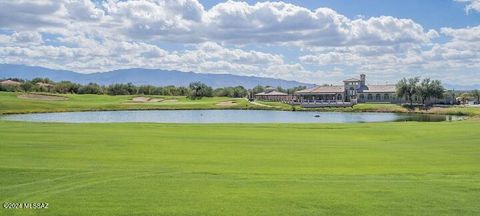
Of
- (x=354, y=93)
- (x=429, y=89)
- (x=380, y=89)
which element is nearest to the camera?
(x=429, y=89)

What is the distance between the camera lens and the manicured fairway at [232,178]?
12.3 m

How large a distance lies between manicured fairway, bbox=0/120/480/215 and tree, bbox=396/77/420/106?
120 metres

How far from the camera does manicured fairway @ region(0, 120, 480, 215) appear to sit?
40.4 feet

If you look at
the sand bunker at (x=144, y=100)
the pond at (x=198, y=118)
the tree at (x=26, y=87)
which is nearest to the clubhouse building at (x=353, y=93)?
Answer: the sand bunker at (x=144, y=100)

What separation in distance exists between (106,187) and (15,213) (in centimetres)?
310

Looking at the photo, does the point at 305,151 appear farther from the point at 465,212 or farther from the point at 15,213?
the point at 15,213

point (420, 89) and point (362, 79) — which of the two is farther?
point (362, 79)

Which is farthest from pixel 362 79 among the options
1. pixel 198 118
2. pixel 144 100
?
pixel 198 118

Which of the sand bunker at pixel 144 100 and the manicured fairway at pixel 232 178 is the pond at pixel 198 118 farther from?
the sand bunker at pixel 144 100

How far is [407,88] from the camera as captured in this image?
142500 mm

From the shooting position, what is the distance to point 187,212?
1172 centimetres

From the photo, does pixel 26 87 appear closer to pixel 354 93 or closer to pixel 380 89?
pixel 354 93

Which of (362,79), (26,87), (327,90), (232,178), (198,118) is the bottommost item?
(198,118)

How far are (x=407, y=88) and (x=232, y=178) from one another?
443 feet
